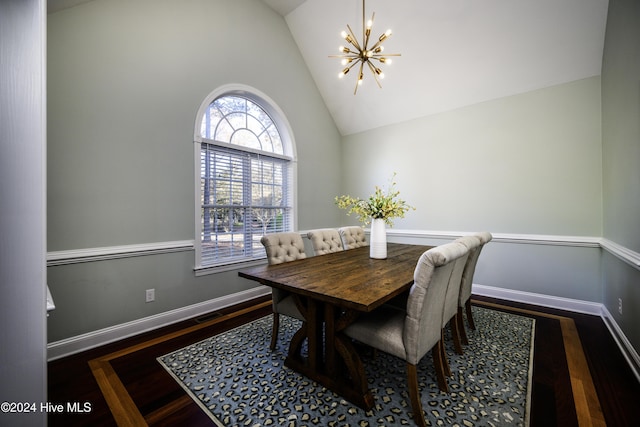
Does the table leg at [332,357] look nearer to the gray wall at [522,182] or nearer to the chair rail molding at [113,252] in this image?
the chair rail molding at [113,252]

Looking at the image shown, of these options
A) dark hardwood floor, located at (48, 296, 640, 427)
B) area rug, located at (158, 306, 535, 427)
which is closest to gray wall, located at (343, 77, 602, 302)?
dark hardwood floor, located at (48, 296, 640, 427)

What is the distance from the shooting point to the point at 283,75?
3818mm

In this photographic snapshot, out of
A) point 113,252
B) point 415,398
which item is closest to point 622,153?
point 415,398

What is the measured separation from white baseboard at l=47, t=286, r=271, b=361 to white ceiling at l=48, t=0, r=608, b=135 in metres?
2.56

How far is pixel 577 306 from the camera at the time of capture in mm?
2863

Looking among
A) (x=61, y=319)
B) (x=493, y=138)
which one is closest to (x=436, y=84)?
(x=493, y=138)

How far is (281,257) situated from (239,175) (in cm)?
149

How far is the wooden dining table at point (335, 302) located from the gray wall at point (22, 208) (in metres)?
0.95

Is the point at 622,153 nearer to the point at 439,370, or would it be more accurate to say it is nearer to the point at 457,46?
the point at 457,46

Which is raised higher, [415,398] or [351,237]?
[351,237]

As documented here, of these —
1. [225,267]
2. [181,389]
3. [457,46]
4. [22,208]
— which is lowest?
[181,389]

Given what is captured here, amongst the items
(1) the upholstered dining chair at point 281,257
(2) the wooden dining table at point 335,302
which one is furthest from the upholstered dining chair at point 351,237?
(2) the wooden dining table at point 335,302

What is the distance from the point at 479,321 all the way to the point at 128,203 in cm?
364

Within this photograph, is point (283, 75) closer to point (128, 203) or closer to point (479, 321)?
point (128, 203)
